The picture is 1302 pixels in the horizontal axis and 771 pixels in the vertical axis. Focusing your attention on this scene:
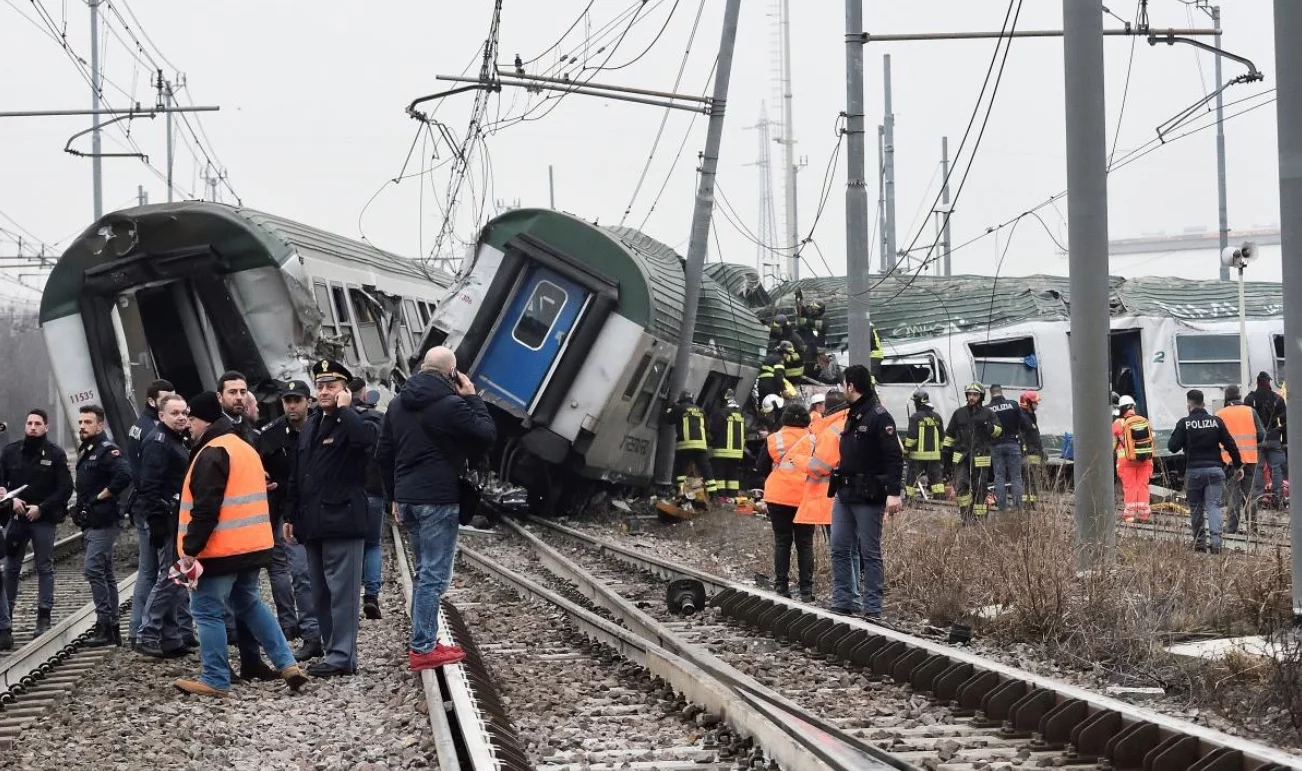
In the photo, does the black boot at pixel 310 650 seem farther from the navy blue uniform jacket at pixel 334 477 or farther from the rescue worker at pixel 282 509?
the navy blue uniform jacket at pixel 334 477

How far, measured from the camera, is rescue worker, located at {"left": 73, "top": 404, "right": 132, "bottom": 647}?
10.3m

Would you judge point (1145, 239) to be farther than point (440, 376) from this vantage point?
Yes

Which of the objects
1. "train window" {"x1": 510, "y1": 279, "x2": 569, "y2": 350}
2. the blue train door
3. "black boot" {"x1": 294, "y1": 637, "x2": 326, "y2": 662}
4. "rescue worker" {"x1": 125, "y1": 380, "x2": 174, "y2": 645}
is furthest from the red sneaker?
"train window" {"x1": 510, "y1": 279, "x2": 569, "y2": 350}

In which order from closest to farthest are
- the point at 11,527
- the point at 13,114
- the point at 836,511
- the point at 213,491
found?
the point at 213,491, the point at 836,511, the point at 11,527, the point at 13,114

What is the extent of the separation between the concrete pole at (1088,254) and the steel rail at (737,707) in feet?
10.6

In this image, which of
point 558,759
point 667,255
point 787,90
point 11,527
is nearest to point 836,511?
point 558,759

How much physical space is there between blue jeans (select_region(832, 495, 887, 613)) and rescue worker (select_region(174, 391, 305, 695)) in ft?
12.2

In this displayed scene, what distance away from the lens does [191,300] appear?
1708 centimetres

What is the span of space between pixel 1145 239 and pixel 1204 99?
135784 mm

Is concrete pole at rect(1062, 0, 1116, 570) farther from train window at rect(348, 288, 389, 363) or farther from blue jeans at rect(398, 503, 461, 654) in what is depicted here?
train window at rect(348, 288, 389, 363)

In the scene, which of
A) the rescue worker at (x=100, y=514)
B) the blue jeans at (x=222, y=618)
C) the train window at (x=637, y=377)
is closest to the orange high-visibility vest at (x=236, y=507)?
the blue jeans at (x=222, y=618)

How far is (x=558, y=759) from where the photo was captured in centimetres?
612

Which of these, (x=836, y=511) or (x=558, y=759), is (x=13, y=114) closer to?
(x=836, y=511)

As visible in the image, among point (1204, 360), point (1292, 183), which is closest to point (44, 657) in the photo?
point (1292, 183)
